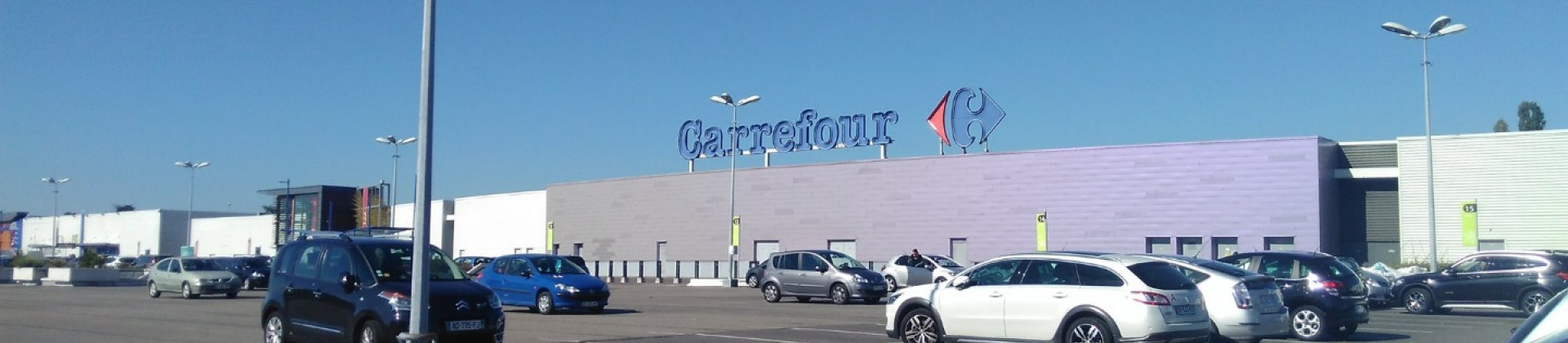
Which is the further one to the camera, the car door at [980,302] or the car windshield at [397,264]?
the car door at [980,302]

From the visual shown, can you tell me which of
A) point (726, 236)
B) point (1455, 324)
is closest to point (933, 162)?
point (726, 236)

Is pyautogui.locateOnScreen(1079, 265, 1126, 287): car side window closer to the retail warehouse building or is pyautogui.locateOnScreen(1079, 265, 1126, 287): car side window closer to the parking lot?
the parking lot

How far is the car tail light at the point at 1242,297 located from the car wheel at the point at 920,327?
11.8 ft

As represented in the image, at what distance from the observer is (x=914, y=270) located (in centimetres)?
3766

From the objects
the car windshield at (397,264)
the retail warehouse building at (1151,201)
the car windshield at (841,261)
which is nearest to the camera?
the car windshield at (397,264)

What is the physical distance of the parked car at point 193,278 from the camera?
35.5 meters

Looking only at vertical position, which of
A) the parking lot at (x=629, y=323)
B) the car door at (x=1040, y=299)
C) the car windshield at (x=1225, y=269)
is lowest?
the parking lot at (x=629, y=323)

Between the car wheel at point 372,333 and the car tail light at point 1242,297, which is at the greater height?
the car tail light at point 1242,297

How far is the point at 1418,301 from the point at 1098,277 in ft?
53.4

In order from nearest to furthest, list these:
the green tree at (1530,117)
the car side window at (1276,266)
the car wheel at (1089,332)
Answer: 1. the car wheel at (1089,332)
2. the car side window at (1276,266)
3. the green tree at (1530,117)

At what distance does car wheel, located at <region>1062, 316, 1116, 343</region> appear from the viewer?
13.7m

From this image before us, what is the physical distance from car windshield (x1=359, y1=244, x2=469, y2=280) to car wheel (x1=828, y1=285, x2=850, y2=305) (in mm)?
16990

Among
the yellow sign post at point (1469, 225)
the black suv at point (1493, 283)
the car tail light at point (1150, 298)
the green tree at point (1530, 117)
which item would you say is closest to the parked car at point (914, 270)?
the black suv at point (1493, 283)

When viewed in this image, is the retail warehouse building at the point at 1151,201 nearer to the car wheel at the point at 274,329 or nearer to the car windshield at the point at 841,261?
the car windshield at the point at 841,261
